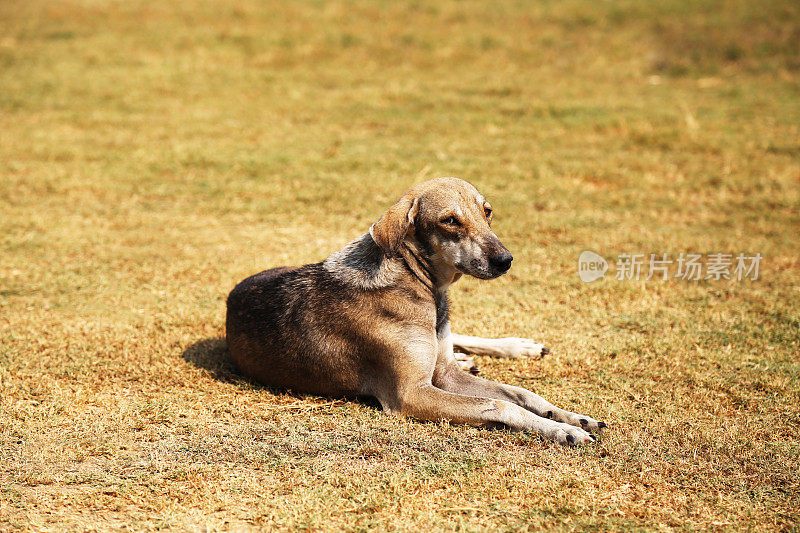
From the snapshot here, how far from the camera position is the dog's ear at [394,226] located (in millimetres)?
5895

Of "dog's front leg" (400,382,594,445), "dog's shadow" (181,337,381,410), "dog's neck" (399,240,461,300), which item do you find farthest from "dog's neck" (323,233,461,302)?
"dog's shadow" (181,337,381,410)

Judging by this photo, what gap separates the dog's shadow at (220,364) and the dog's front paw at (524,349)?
1.66 metres

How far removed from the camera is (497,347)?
732cm

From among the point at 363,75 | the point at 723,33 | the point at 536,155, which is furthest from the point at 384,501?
the point at 723,33

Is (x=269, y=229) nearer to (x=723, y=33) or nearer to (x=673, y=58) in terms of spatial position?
(x=673, y=58)

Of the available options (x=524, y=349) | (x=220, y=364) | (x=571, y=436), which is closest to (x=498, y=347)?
(x=524, y=349)

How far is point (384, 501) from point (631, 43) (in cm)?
2088

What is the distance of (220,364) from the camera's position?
709 centimetres

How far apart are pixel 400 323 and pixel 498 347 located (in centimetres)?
167

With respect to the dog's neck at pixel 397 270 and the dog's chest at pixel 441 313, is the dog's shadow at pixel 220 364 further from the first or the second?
the dog's neck at pixel 397 270

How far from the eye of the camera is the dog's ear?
589cm

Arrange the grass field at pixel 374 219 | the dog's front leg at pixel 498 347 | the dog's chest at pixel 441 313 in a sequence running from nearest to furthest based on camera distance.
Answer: the grass field at pixel 374 219 → the dog's chest at pixel 441 313 → the dog's front leg at pixel 498 347

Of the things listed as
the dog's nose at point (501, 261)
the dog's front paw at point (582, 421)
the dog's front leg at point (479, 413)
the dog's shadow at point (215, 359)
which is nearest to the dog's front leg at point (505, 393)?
the dog's front paw at point (582, 421)

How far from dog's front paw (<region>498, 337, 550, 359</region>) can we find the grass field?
13 cm
